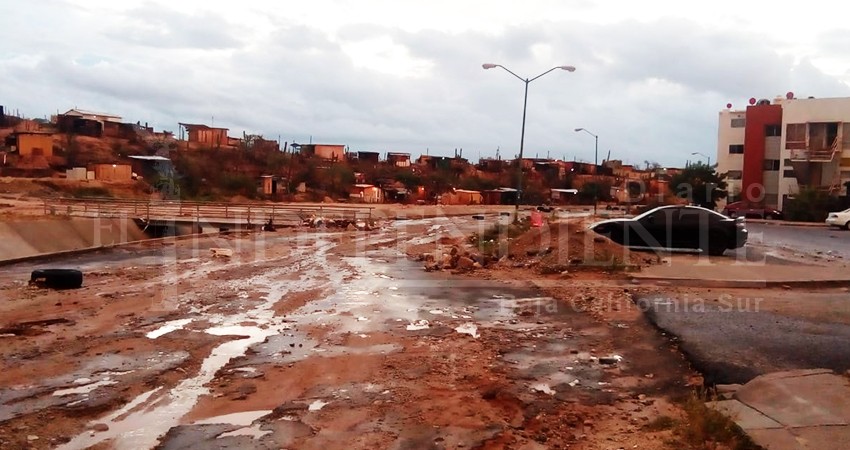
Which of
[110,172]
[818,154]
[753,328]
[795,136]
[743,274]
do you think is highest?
[795,136]

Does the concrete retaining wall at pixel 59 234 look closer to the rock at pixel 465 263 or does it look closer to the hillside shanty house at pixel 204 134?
the rock at pixel 465 263

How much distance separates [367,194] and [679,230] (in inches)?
2384

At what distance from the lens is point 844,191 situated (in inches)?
1969

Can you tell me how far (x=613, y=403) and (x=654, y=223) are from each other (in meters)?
14.8

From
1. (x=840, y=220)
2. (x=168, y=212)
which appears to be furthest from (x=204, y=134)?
(x=840, y=220)

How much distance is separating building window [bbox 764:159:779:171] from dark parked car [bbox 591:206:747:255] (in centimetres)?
3997

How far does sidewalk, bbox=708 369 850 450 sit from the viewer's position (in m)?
5.27

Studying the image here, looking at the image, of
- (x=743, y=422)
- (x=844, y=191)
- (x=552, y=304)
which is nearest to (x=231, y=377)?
(x=743, y=422)

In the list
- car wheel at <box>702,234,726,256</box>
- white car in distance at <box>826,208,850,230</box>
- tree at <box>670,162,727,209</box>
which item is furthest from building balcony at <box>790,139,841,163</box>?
car wheel at <box>702,234,726,256</box>

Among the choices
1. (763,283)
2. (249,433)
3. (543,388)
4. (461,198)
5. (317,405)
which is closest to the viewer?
(249,433)

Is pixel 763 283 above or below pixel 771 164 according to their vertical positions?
below

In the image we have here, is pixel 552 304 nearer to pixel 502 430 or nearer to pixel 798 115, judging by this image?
pixel 502 430

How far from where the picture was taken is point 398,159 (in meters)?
112

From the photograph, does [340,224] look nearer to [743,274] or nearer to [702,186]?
[743,274]
